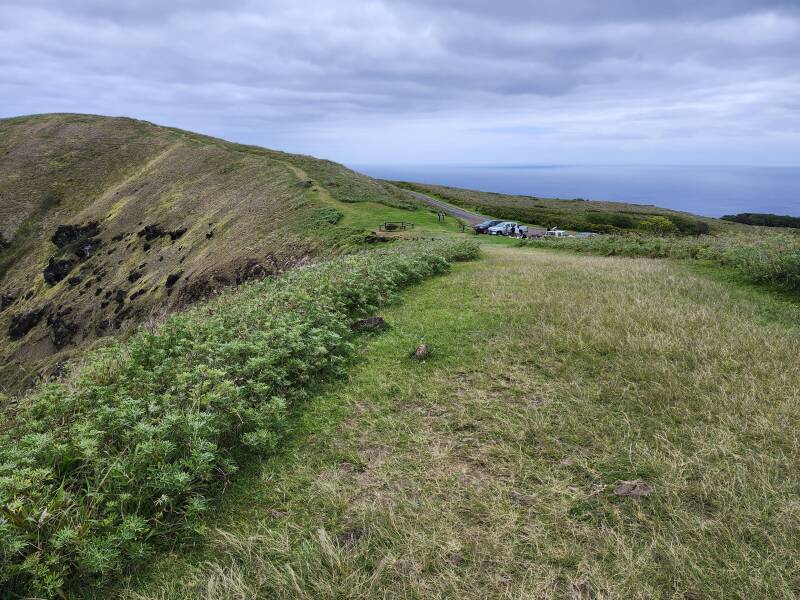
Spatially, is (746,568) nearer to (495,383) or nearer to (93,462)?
(495,383)

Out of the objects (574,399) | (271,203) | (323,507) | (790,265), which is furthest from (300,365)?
(271,203)

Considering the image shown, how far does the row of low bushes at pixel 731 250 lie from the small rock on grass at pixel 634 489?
35.6 feet

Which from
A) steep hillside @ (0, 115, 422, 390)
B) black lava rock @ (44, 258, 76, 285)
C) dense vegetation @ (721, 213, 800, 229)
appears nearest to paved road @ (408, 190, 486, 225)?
steep hillside @ (0, 115, 422, 390)

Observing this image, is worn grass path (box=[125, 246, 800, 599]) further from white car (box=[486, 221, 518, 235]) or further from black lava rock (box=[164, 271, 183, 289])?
black lava rock (box=[164, 271, 183, 289])

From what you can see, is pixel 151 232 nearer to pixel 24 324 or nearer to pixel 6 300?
pixel 24 324

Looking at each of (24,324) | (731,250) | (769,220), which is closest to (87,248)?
(24,324)

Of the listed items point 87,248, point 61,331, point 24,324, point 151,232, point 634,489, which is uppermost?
point 634,489

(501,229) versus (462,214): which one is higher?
(462,214)

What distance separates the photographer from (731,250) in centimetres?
1584

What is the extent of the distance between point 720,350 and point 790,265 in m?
7.32

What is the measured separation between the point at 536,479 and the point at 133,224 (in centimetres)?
5705

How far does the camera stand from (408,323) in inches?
391

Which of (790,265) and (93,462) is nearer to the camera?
(93,462)

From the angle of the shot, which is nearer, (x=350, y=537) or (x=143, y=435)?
(x=350, y=537)
